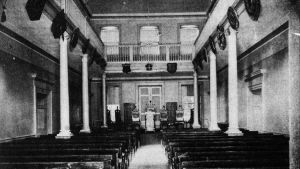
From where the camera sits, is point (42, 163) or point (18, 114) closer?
point (42, 163)

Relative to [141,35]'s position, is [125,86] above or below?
below

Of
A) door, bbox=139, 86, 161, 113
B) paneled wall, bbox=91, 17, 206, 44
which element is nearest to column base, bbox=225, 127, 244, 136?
door, bbox=139, 86, 161, 113

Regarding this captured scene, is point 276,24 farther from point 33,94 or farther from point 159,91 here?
point 159,91

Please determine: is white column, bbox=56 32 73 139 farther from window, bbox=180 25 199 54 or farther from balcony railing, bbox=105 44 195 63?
window, bbox=180 25 199 54

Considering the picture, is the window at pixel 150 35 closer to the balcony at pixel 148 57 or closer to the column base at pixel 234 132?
the balcony at pixel 148 57

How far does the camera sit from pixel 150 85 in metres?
22.5

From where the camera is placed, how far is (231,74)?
383 inches

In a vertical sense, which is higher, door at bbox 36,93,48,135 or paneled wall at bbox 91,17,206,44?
paneled wall at bbox 91,17,206,44

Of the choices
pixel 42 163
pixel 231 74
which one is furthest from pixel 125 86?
pixel 42 163

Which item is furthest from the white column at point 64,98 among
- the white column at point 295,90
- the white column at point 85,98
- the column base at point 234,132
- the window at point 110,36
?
the window at point 110,36

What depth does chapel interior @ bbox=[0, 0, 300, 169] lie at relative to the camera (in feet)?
17.5

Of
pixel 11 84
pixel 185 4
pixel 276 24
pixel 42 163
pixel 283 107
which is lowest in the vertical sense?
→ pixel 42 163

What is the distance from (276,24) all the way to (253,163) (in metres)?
6.68

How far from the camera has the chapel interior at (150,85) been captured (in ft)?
17.5
